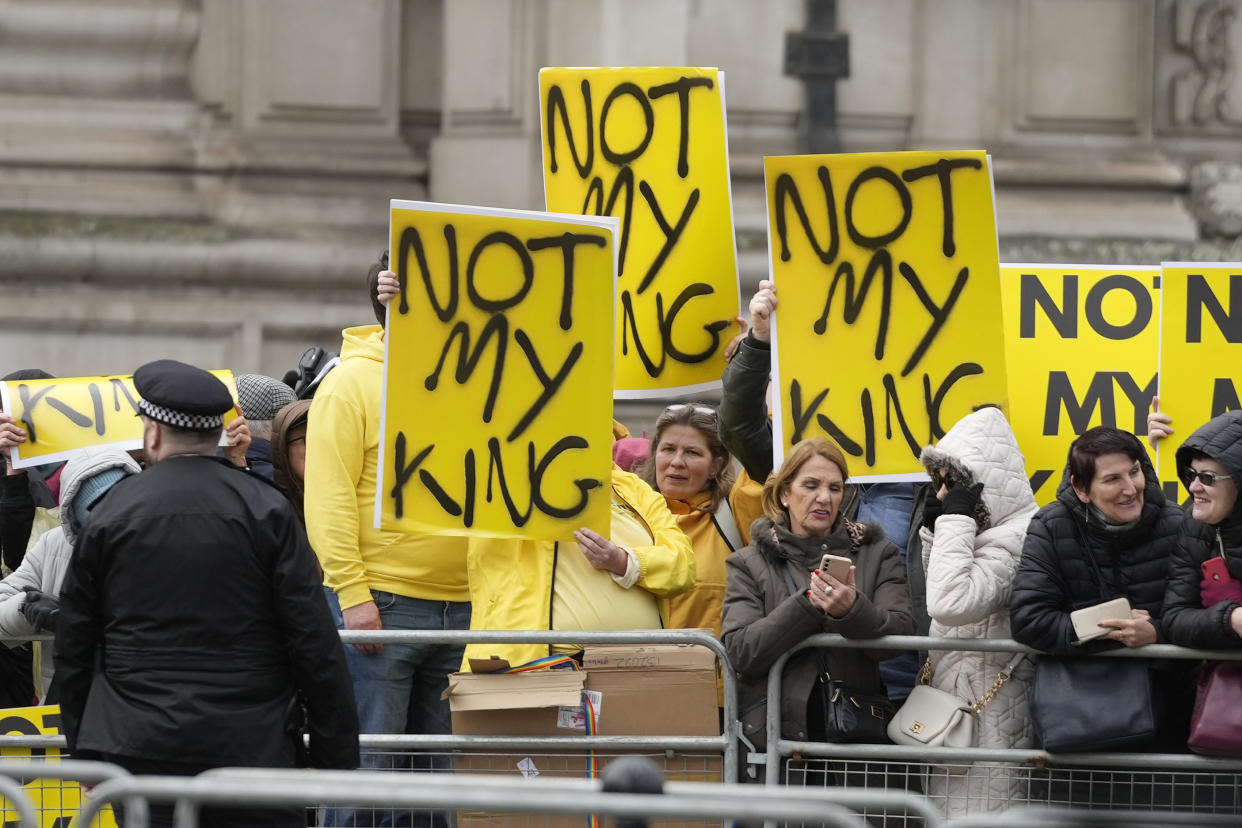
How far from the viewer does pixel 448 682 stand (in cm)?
572

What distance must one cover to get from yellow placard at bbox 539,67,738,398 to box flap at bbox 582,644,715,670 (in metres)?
1.12

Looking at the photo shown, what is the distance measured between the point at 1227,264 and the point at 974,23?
454cm

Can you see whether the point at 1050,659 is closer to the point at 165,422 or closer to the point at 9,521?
the point at 165,422

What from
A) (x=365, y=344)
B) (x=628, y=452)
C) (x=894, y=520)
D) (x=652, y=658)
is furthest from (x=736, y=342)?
(x=652, y=658)

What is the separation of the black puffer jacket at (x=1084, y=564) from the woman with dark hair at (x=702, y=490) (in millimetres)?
1006

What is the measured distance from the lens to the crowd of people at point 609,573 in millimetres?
4633

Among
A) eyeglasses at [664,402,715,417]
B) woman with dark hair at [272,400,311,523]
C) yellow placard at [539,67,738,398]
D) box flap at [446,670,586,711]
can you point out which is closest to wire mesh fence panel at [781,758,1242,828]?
box flap at [446,670,586,711]

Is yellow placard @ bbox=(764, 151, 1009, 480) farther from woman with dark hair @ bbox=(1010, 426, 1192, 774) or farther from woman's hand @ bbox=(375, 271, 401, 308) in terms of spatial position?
woman's hand @ bbox=(375, 271, 401, 308)

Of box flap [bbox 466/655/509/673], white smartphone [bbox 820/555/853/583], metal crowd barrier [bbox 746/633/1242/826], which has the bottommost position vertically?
metal crowd barrier [bbox 746/633/1242/826]

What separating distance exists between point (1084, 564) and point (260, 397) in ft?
9.68

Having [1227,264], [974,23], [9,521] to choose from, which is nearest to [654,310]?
[1227,264]

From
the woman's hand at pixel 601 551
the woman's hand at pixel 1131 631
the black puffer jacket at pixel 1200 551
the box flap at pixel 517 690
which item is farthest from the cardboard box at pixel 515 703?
the black puffer jacket at pixel 1200 551

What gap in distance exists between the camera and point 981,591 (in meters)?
5.31

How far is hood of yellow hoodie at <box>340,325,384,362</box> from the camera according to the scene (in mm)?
5918
